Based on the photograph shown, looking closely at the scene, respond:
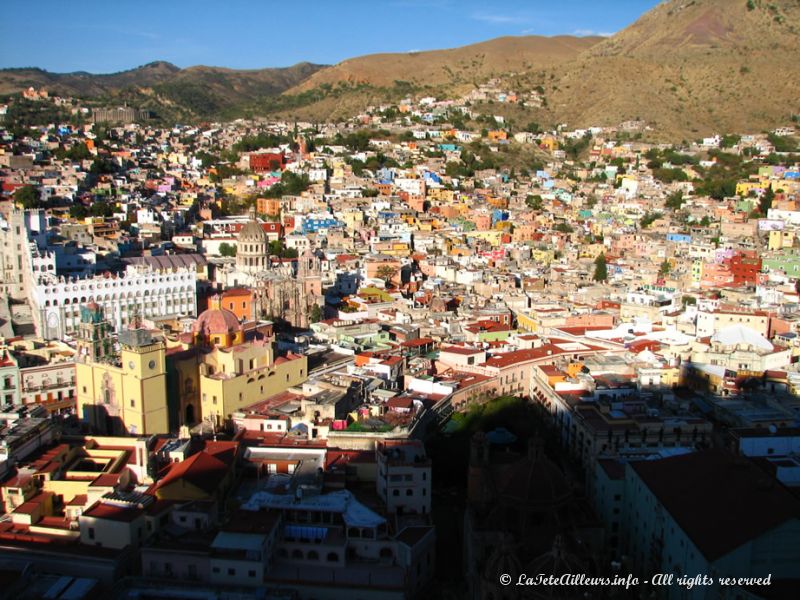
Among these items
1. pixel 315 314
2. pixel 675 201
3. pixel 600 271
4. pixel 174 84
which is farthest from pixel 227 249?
pixel 174 84

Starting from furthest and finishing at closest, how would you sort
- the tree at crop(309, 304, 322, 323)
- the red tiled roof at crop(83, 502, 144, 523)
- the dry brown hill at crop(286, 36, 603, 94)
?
the dry brown hill at crop(286, 36, 603, 94) → the tree at crop(309, 304, 322, 323) → the red tiled roof at crop(83, 502, 144, 523)

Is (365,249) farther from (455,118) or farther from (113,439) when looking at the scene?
(455,118)

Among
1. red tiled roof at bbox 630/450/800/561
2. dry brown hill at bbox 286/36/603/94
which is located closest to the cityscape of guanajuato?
red tiled roof at bbox 630/450/800/561

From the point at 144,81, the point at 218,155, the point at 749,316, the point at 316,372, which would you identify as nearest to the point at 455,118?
the point at 218,155

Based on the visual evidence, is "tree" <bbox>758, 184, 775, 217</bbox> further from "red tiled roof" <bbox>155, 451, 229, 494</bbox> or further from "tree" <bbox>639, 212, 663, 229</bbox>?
"red tiled roof" <bbox>155, 451, 229, 494</bbox>

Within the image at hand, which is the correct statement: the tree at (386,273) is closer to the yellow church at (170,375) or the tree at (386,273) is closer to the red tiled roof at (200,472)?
Result: the yellow church at (170,375)
